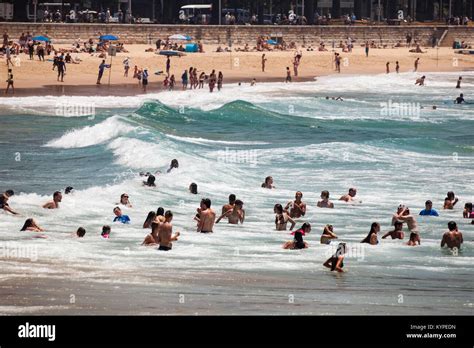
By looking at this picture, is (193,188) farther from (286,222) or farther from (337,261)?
(337,261)

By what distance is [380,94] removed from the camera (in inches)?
2505

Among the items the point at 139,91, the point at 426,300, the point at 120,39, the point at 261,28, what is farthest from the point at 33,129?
the point at 261,28

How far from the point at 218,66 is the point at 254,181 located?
41.0 meters

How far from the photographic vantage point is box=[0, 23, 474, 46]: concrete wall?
75.5 m

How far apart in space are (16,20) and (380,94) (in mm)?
29584

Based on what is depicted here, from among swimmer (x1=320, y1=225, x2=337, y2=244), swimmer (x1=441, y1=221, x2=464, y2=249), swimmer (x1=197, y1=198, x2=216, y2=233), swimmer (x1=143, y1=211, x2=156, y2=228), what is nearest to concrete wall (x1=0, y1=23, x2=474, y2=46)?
swimmer (x1=143, y1=211, x2=156, y2=228)

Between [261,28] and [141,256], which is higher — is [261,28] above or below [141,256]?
above

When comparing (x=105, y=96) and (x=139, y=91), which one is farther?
(x=139, y=91)

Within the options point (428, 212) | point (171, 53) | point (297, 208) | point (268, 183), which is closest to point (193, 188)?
point (268, 183)

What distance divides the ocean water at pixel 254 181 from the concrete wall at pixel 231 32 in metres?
19.0

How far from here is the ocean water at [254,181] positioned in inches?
717

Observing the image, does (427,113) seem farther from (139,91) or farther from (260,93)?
(139,91)

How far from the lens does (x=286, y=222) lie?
23188 mm
